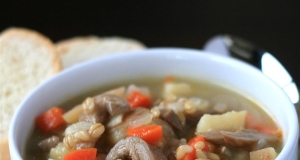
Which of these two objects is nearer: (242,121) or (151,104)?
(242,121)

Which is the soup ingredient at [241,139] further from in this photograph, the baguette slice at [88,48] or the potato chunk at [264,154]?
the baguette slice at [88,48]

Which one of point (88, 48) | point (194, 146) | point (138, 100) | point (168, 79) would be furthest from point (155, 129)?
point (88, 48)

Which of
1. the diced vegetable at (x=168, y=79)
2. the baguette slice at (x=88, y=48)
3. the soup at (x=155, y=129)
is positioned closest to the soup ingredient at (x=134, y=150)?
the soup at (x=155, y=129)

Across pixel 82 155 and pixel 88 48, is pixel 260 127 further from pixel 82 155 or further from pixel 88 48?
pixel 88 48

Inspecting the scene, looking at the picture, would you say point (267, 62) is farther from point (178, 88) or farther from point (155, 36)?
point (155, 36)

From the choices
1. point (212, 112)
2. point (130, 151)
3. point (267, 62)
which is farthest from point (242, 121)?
point (267, 62)

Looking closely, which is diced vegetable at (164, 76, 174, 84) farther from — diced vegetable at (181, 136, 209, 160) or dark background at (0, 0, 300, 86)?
dark background at (0, 0, 300, 86)
